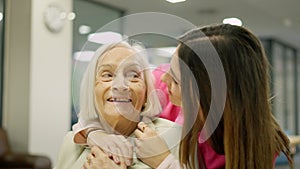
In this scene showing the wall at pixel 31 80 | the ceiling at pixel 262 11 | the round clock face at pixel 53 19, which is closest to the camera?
the round clock face at pixel 53 19

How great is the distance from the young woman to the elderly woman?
0.02 m

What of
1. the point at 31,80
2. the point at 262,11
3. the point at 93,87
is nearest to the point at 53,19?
the point at 31,80

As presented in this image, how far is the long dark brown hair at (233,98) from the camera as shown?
0.64 metres

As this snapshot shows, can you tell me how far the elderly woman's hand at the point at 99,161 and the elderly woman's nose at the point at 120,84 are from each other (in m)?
0.11

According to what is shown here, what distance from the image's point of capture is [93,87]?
0.63 metres

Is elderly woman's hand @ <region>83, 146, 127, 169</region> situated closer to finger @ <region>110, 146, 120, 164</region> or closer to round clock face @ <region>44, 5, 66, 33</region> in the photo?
finger @ <region>110, 146, 120, 164</region>

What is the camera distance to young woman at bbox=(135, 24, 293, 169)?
0.63 metres

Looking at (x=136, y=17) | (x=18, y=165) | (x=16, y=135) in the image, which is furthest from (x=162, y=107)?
(x=16, y=135)

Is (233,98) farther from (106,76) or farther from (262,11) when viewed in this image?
(262,11)

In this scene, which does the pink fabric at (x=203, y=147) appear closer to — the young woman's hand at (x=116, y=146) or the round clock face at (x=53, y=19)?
the young woman's hand at (x=116, y=146)

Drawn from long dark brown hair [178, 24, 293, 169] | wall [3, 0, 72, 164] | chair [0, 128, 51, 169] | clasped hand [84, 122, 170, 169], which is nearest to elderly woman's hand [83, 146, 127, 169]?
clasped hand [84, 122, 170, 169]

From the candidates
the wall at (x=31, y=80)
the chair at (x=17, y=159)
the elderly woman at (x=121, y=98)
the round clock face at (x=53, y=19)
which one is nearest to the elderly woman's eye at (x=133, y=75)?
the elderly woman at (x=121, y=98)

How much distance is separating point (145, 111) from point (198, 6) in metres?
4.12

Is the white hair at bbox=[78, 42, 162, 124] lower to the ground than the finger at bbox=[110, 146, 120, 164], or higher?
higher
